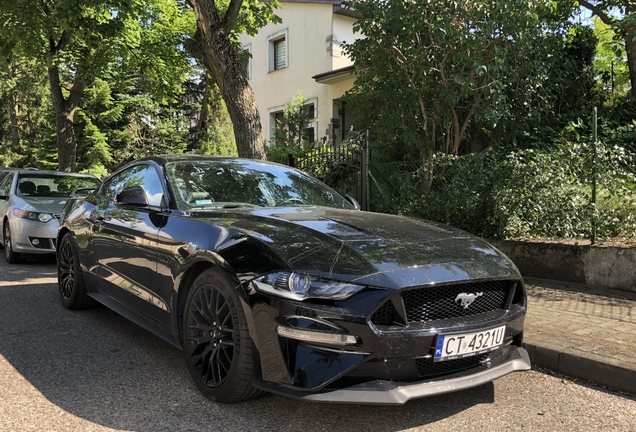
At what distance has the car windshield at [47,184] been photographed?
8625mm

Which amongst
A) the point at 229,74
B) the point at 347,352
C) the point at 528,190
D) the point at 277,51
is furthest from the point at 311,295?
the point at 277,51

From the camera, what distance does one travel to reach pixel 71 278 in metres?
5.16

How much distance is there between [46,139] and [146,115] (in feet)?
15.4

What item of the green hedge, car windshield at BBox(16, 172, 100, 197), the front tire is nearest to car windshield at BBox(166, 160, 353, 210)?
the front tire

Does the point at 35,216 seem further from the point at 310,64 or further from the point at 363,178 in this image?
the point at 310,64

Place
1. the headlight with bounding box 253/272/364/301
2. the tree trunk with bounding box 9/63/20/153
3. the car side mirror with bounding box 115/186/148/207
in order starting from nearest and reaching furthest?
1. the headlight with bounding box 253/272/364/301
2. the car side mirror with bounding box 115/186/148/207
3. the tree trunk with bounding box 9/63/20/153

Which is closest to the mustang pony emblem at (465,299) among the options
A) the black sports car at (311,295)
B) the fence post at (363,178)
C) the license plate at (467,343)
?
the black sports car at (311,295)

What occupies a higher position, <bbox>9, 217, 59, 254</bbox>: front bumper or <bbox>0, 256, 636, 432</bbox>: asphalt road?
<bbox>9, 217, 59, 254</bbox>: front bumper

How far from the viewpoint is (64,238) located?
541 cm

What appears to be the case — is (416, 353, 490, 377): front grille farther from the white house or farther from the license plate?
the white house

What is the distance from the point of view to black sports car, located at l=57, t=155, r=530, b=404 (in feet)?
8.13

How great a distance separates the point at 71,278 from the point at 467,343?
4121 mm

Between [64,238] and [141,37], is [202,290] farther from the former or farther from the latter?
[141,37]

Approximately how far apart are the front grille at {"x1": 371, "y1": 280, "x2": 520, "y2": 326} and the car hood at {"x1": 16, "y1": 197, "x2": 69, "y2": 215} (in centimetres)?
699
